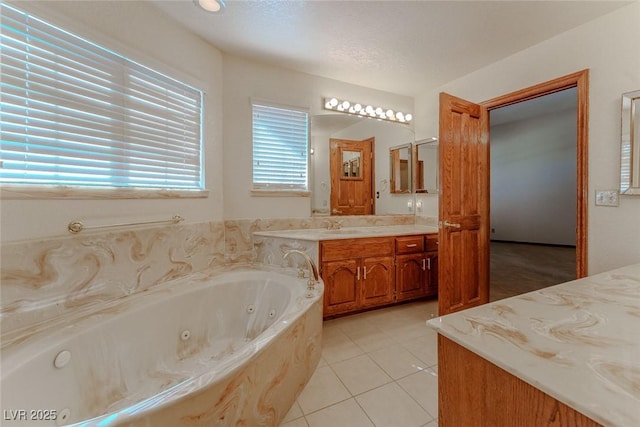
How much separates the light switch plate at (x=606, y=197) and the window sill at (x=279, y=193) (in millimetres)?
2351

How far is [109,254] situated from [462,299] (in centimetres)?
276

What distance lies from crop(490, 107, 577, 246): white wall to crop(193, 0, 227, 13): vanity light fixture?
6.31 metres

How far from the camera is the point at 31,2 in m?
1.20

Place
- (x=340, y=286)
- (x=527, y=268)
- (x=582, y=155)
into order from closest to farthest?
(x=582, y=155) → (x=340, y=286) → (x=527, y=268)

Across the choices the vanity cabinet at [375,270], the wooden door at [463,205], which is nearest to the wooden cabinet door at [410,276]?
the vanity cabinet at [375,270]

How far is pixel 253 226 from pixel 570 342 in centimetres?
226

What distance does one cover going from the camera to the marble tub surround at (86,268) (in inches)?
44.9

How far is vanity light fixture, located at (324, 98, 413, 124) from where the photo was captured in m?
2.81

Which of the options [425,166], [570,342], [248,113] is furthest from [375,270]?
[248,113]

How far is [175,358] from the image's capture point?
1.59m

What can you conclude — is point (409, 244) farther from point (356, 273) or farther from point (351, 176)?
point (351, 176)

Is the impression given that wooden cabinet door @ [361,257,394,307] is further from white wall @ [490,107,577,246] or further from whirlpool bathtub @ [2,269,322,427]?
white wall @ [490,107,577,246]

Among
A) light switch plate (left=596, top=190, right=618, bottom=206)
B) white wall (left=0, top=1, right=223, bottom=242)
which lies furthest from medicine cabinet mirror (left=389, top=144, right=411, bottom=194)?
white wall (left=0, top=1, right=223, bottom=242)

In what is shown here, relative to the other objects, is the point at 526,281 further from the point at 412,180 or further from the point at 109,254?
the point at 109,254
